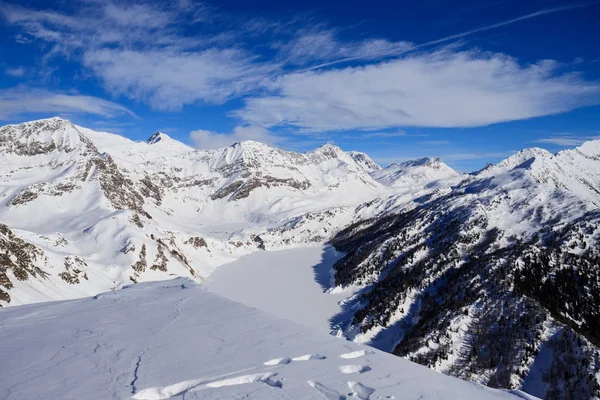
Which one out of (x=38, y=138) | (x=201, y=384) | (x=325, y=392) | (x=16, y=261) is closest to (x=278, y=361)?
(x=325, y=392)

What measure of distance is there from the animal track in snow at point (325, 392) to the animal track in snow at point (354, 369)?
3.37 ft

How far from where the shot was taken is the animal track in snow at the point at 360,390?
28.5 feet

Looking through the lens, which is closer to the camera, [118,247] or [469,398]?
[469,398]

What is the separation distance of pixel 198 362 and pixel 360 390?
4.57 meters

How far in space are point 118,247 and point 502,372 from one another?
80.1 meters

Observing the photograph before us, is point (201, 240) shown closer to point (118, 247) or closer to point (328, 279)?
point (118, 247)

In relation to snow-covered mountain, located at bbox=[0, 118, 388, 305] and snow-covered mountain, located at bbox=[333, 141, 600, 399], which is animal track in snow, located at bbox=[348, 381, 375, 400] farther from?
snow-covered mountain, located at bbox=[0, 118, 388, 305]

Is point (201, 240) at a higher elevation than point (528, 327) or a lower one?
higher

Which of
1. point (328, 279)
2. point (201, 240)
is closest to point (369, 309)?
point (328, 279)

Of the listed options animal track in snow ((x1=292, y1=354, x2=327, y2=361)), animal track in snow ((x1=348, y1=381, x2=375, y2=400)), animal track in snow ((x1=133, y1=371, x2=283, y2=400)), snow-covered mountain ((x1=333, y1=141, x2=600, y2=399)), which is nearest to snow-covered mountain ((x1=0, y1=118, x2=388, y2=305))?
snow-covered mountain ((x1=333, y1=141, x2=600, y2=399))

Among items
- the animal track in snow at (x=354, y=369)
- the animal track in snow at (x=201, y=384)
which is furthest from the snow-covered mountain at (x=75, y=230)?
the animal track in snow at (x=354, y=369)

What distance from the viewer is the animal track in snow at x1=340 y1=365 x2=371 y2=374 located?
Answer: 32.5 ft

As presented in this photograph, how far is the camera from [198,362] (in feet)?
34.1

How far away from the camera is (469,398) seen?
29.1 ft
